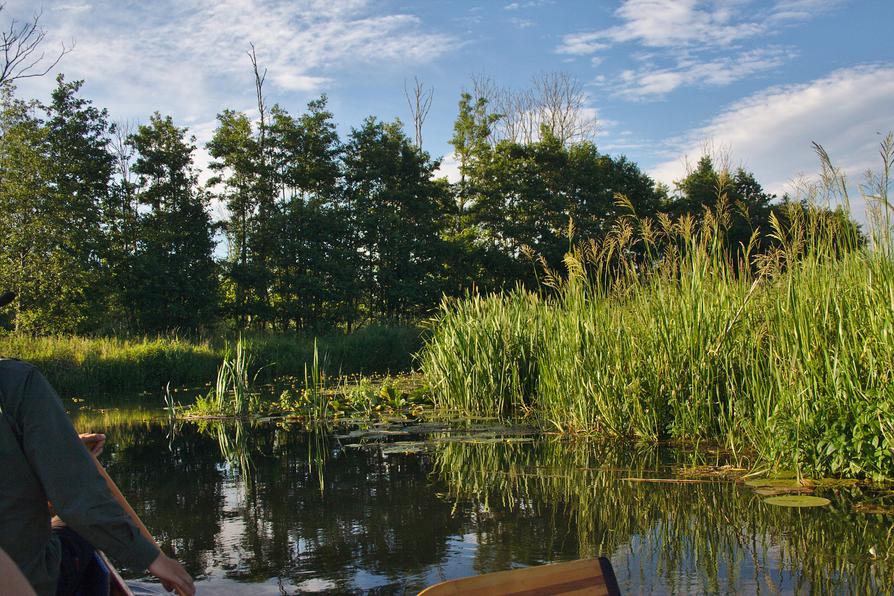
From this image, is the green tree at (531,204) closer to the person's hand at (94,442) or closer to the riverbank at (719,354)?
the riverbank at (719,354)

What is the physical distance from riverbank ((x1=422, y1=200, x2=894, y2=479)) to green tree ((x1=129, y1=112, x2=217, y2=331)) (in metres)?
17.3

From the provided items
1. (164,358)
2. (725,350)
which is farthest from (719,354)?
(164,358)

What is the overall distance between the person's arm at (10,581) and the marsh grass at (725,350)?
5.65 metres

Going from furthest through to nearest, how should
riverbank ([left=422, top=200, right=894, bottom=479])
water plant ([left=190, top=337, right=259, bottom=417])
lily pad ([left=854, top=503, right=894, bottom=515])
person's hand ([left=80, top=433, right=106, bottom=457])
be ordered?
water plant ([left=190, top=337, right=259, bottom=417]), riverbank ([left=422, top=200, right=894, bottom=479]), lily pad ([left=854, top=503, right=894, bottom=515]), person's hand ([left=80, top=433, right=106, bottom=457])

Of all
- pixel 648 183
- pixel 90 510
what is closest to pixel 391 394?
pixel 90 510

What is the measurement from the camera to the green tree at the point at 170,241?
2509 centimetres

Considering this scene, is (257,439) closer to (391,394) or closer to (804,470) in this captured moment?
(391,394)

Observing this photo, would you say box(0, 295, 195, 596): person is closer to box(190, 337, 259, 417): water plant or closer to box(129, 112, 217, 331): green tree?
box(190, 337, 259, 417): water plant

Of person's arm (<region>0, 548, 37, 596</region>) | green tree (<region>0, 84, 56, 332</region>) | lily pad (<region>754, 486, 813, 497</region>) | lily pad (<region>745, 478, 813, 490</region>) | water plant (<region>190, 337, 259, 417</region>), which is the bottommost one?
lily pad (<region>754, 486, 813, 497</region>)

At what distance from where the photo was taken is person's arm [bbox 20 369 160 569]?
1814 millimetres

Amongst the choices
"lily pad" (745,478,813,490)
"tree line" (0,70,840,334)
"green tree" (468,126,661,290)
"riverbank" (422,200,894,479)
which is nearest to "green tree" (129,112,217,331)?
"tree line" (0,70,840,334)

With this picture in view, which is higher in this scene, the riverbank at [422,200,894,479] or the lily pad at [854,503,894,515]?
the riverbank at [422,200,894,479]

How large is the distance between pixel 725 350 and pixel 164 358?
14903mm

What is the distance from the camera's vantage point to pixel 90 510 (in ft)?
6.00
